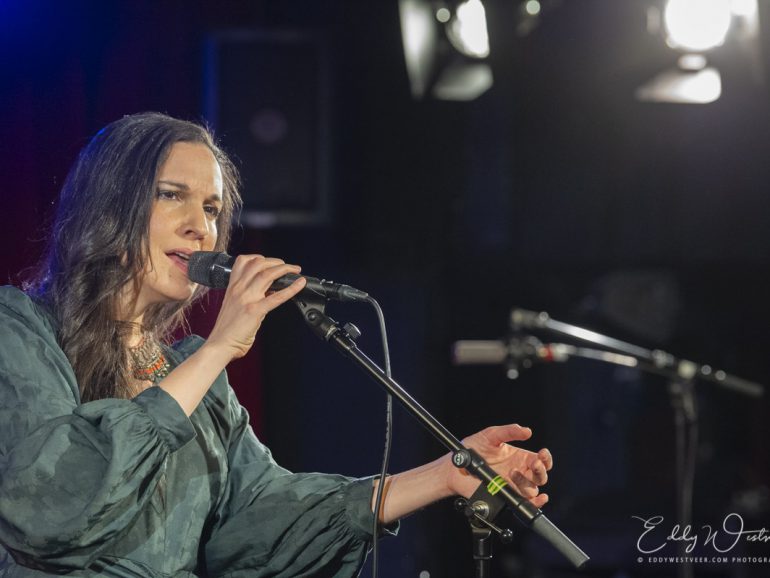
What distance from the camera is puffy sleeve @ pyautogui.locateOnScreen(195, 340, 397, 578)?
81.9 inches

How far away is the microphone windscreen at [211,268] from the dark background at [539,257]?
2011 millimetres

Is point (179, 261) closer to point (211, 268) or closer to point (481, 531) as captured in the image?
point (211, 268)

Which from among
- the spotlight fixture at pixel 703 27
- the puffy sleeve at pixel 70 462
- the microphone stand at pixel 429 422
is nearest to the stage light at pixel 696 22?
the spotlight fixture at pixel 703 27

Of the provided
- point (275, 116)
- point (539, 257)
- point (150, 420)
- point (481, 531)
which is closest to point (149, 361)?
point (150, 420)

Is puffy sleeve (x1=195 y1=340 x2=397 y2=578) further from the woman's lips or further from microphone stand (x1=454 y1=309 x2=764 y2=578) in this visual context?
microphone stand (x1=454 y1=309 x2=764 y2=578)

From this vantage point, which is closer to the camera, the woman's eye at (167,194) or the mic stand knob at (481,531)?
the mic stand knob at (481,531)

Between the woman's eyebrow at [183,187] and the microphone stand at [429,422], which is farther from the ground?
the woman's eyebrow at [183,187]

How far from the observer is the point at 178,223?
2.03m

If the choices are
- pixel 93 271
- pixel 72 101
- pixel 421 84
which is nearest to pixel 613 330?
pixel 421 84

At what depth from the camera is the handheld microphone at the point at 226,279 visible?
1.70m

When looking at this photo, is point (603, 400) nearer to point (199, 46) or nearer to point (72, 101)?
point (199, 46)

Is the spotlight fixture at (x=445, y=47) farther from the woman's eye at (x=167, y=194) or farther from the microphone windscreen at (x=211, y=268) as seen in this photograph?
the microphone windscreen at (x=211, y=268)

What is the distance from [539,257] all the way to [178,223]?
3.48 meters

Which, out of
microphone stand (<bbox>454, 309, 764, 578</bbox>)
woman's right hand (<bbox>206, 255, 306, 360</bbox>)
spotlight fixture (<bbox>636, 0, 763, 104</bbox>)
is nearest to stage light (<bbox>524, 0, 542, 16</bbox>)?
spotlight fixture (<bbox>636, 0, 763, 104</bbox>)
